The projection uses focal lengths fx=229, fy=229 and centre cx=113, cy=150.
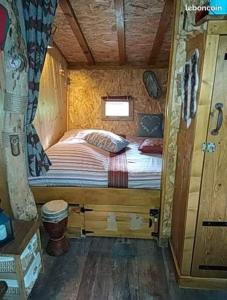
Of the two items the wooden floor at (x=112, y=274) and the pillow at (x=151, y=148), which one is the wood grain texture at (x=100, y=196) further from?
the pillow at (x=151, y=148)

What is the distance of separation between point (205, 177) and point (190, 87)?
60 centimetres

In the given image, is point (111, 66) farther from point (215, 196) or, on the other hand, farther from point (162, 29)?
point (215, 196)

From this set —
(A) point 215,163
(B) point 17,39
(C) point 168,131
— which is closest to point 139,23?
(C) point 168,131

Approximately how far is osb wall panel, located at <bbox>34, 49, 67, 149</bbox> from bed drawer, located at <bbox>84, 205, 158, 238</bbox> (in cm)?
115

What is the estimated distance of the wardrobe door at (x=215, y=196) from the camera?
1.36m

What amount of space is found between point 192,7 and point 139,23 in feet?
3.35

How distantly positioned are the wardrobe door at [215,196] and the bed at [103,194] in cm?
58

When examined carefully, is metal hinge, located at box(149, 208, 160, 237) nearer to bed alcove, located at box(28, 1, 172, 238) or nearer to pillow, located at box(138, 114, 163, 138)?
bed alcove, located at box(28, 1, 172, 238)

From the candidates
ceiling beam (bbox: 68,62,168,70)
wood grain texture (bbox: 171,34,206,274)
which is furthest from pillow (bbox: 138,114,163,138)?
wood grain texture (bbox: 171,34,206,274)

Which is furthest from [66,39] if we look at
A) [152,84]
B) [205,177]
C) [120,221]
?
[205,177]

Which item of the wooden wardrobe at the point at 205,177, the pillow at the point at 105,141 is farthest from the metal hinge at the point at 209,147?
the pillow at the point at 105,141

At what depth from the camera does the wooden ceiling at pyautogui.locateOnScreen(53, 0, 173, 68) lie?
215 centimetres

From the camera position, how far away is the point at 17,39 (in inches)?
57.2

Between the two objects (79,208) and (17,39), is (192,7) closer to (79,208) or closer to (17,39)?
(17,39)
